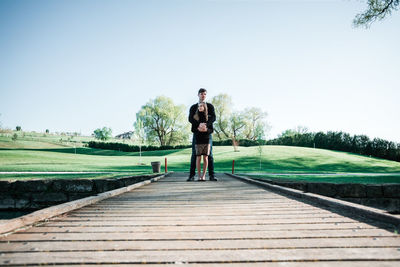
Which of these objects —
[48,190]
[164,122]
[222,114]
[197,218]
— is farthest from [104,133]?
[197,218]

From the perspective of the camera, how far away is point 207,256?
148cm

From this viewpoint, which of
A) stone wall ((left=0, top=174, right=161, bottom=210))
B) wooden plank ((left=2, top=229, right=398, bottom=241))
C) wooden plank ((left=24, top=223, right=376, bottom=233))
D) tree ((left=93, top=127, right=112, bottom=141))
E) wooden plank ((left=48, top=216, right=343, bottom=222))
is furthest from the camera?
tree ((left=93, top=127, right=112, bottom=141))

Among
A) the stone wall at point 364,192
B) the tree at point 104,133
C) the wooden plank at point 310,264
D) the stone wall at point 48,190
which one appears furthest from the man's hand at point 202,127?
the tree at point 104,133

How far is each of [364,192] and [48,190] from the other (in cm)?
1118

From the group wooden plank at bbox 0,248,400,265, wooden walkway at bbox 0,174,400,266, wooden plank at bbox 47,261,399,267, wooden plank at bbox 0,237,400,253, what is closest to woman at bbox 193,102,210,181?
wooden walkway at bbox 0,174,400,266

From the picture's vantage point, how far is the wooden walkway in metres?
1.42

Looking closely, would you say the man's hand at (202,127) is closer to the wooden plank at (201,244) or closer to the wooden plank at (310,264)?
the wooden plank at (201,244)

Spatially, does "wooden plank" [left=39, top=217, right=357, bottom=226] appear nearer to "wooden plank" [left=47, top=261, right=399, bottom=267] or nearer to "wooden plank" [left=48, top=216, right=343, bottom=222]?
"wooden plank" [left=48, top=216, right=343, bottom=222]

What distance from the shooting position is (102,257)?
1453 millimetres

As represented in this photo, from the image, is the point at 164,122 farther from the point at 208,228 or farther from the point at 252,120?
the point at 208,228

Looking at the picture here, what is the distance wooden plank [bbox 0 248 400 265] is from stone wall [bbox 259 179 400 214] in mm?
6415

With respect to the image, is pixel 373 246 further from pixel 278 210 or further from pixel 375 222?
pixel 278 210

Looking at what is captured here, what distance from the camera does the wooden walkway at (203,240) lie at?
1.42 meters

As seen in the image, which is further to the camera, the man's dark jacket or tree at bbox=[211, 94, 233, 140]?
tree at bbox=[211, 94, 233, 140]
